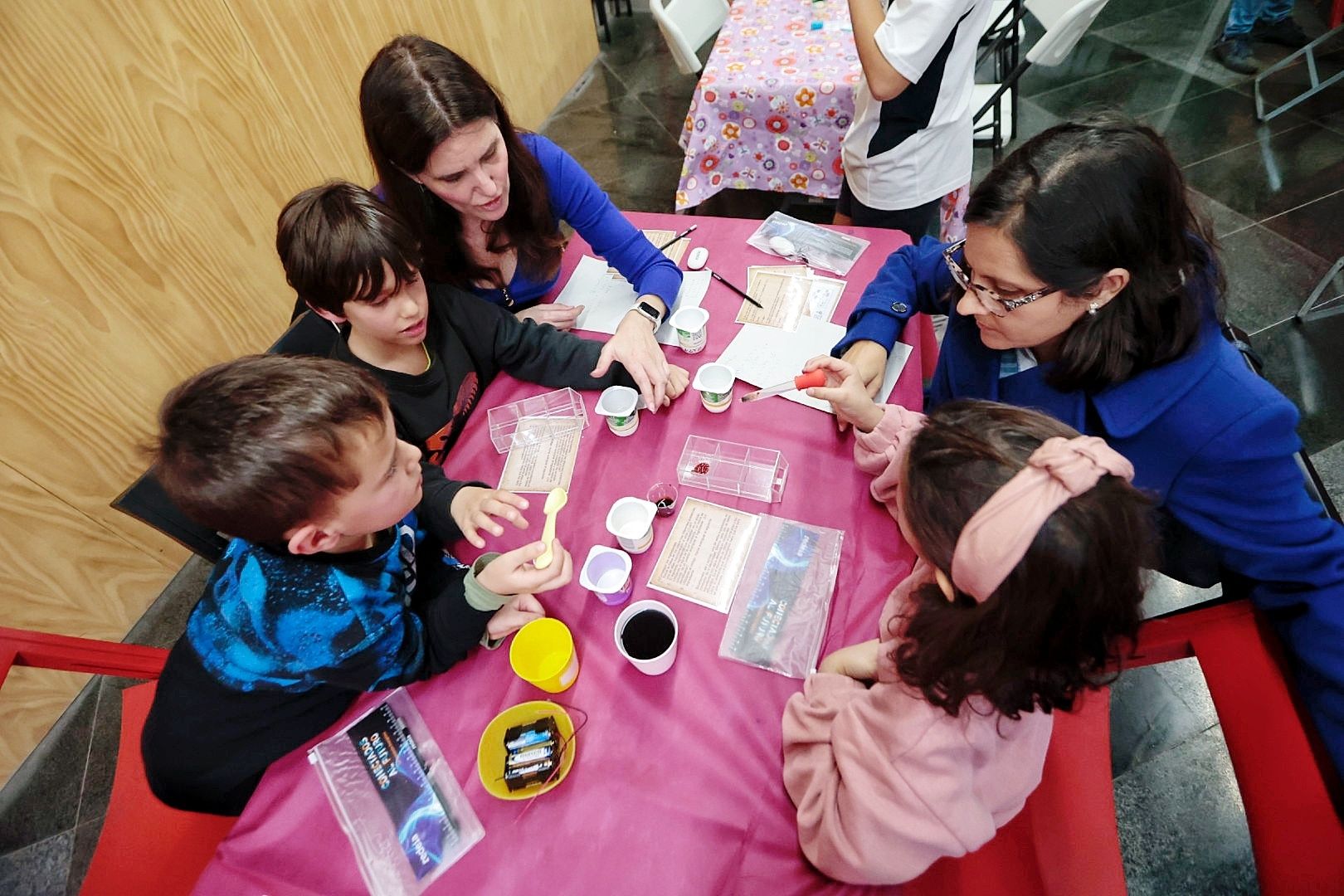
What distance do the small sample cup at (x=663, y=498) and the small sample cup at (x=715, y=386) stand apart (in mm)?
231

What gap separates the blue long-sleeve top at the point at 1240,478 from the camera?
40.7 inches

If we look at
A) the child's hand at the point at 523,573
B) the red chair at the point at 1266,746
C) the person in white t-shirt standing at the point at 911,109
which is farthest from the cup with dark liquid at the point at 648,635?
the person in white t-shirt standing at the point at 911,109

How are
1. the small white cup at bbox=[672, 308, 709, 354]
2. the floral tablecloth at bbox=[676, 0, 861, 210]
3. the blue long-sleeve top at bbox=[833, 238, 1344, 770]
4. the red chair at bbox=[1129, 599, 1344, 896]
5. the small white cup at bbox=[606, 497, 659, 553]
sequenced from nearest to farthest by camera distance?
1. the red chair at bbox=[1129, 599, 1344, 896]
2. the blue long-sleeve top at bbox=[833, 238, 1344, 770]
3. the small white cup at bbox=[606, 497, 659, 553]
4. the small white cup at bbox=[672, 308, 709, 354]
5. the floral tablecloth at bbox=[676, 0, 861, 210]

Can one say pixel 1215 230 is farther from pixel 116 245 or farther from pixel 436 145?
pixel 116 245

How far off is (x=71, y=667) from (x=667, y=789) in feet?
4.44

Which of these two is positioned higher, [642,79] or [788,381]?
[788,381]

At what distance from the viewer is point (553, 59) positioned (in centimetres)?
454

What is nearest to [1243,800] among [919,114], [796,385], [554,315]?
[796,385]

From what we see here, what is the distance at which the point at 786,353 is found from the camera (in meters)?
1.60

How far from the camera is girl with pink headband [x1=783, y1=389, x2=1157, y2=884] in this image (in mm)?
814

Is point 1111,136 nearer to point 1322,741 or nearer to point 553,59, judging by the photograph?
point 1322,741

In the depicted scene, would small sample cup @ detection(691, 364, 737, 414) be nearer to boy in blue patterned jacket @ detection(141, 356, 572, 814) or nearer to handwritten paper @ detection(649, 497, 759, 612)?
handwritten paper @ detection(649, 497, 759, 612)

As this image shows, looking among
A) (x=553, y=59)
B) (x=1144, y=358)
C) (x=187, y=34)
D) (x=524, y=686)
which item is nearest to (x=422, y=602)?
(x=524, y=686)

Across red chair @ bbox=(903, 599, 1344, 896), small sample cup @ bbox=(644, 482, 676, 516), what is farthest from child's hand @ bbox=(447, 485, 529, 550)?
red chair @ bbox=(903, 599, 1344, 896)
